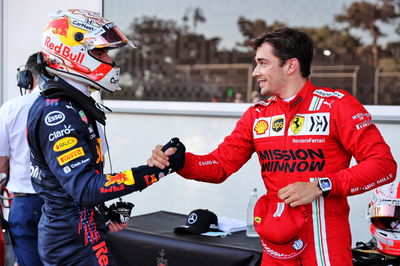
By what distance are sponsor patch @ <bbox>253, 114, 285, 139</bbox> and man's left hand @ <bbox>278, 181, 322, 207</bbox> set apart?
0.32m

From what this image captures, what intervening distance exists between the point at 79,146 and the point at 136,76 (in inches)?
127

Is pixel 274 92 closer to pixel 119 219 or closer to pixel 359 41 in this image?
pixel 119 219

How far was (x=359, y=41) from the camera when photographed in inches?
153

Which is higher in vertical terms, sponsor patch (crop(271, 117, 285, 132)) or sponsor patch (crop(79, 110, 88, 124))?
sponsor patch (crop(79, 110, 88, 124))

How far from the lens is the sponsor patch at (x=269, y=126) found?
2387 mm

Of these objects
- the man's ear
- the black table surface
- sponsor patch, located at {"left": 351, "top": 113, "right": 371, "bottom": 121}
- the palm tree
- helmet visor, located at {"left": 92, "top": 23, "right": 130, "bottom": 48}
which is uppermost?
the palm tree

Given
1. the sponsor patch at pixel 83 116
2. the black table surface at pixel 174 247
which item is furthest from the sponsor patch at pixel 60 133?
the black table surface at pixel 174 247

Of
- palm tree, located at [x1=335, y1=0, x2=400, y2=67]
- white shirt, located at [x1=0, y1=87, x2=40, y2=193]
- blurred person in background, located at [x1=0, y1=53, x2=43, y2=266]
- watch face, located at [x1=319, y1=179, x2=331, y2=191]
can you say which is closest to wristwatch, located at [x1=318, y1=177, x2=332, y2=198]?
watch face, located at [x1=319, y1=179, x2=331, y2=191]

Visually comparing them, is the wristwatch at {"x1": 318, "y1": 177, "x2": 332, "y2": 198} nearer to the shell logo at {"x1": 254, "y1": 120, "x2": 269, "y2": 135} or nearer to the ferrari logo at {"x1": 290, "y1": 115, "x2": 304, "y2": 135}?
the ferrari logo at {"x1": 290, "y1": 115, "x2": 304, "y2": 135}

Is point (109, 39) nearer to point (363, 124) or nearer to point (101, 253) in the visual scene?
point (101, 253)

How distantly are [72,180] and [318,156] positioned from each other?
1.01 meters

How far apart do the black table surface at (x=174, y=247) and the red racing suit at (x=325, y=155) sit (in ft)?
1.66

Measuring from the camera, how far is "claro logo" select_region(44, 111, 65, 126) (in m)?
2.03

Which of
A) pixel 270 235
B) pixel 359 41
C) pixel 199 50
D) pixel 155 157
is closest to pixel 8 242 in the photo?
pixel 155 157
